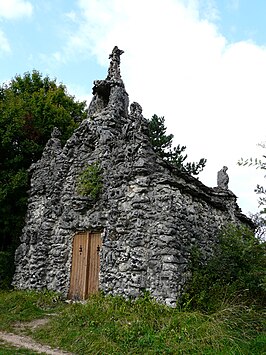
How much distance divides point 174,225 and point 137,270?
153 centimetres

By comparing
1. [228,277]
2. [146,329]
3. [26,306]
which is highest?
[228,277]

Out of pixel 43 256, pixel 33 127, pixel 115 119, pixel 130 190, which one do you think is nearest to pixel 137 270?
pixel 130 190

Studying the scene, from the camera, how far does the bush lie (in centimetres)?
925

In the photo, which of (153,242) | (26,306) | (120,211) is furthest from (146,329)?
(26,306)

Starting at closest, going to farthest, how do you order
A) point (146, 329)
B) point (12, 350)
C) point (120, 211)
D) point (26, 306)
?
point (12, 350)
point (146, 329)
point (26, 306)
point (120, 211)

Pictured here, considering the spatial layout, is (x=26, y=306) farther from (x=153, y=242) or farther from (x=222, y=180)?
(x=222, y=180)

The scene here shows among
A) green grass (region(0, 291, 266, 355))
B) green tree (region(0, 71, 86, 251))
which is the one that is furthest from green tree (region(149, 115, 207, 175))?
green grass (region(0, 291, 266, 355))

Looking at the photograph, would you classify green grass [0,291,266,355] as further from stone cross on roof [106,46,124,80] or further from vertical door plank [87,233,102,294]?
stone cross on roof [106,46,124,80]

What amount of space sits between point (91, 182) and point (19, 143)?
497cm

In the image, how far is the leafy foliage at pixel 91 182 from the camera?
12.0 meters

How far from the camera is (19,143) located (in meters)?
15.7

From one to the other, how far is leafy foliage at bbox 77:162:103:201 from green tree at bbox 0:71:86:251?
129 inches

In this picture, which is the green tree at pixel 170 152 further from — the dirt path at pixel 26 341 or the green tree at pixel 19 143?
→ the dirt path at pixel 26 341

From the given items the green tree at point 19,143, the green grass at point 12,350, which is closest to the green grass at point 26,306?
the green grass at point 12,350
